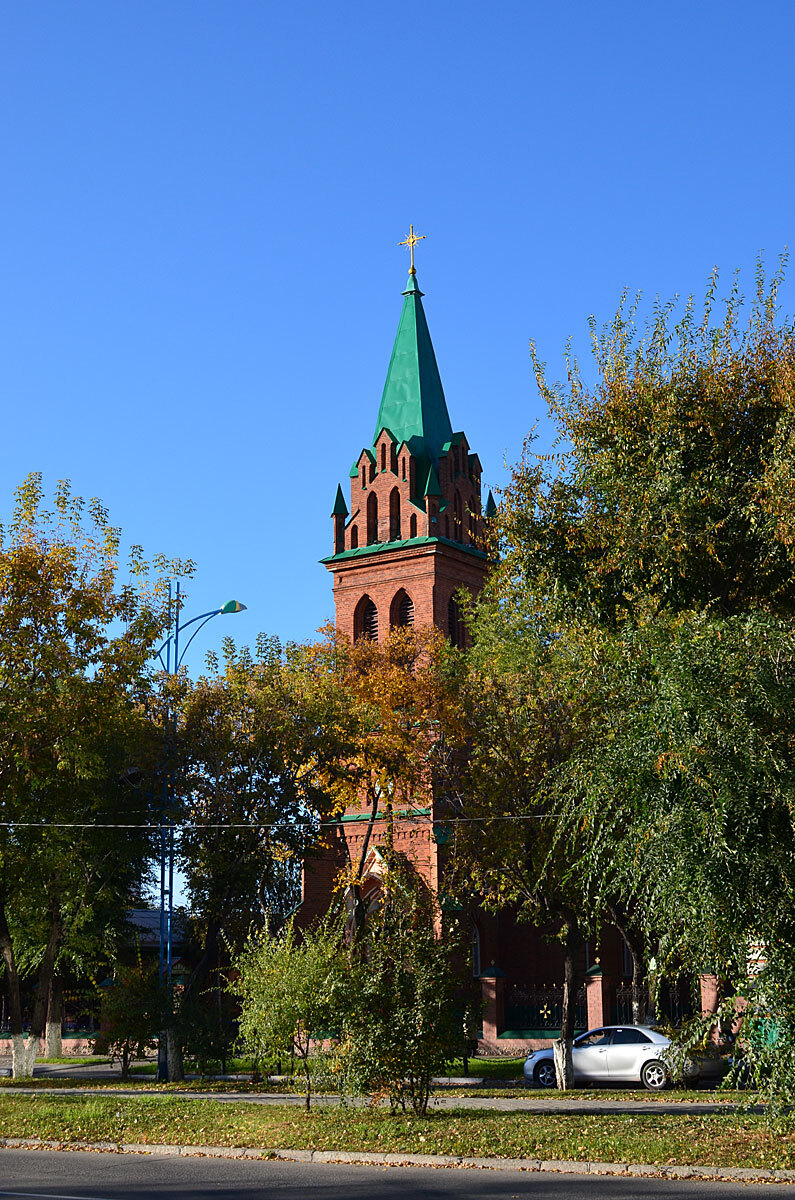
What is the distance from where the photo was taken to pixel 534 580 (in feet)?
69.1

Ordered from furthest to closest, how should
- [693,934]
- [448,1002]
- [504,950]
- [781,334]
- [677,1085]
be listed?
[504,950] → [677,1085] → [781,334] → [448,1002] → [693,934]

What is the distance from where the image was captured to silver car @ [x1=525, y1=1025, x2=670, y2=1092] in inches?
1072

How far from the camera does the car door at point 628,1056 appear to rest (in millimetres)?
27531

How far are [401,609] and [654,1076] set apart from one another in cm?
3037

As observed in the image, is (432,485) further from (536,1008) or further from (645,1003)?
(645,1003)

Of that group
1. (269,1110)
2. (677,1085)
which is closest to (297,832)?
(677,1085)

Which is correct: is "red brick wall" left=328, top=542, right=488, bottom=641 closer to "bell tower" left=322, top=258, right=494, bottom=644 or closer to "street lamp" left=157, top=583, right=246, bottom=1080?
"bell tower" left=322, top=258, right=494, bottom=644

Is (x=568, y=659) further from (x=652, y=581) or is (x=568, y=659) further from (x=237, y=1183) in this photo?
(x=237, y=1183)

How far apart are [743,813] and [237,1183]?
20.7 ft

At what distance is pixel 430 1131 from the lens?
16016mm

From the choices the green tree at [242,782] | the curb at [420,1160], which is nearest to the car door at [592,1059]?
the green tree at [242,782]

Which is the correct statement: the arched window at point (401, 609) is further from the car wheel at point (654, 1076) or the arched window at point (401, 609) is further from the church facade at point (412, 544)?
the car wheel at point (654, 1076)

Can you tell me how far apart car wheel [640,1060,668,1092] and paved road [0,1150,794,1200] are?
14.2 metres

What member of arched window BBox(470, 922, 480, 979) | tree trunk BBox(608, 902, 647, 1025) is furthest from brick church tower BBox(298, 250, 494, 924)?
tree trunk BBox(608, 902, 647, 1025)
